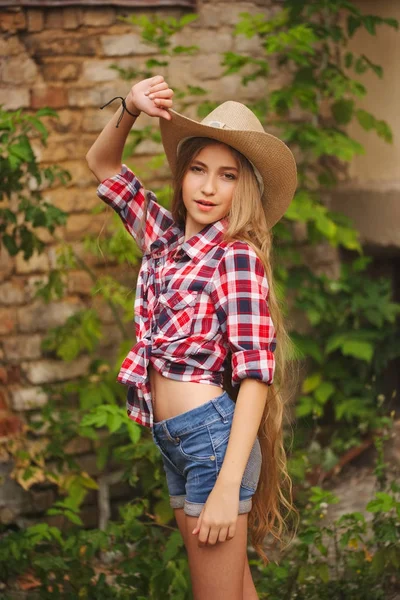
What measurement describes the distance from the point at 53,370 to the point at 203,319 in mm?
2312

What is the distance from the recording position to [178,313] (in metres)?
2.16

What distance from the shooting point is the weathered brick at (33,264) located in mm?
4258

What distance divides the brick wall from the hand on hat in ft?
6.86

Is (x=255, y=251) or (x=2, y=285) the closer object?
(x=255, y=251)

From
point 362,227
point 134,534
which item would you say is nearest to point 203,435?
point 134,534

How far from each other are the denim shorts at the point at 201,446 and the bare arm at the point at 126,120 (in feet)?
2.40

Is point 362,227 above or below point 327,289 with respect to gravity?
above

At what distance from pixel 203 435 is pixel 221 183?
66 centimetres

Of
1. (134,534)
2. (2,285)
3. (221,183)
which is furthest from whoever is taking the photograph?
(2,285)

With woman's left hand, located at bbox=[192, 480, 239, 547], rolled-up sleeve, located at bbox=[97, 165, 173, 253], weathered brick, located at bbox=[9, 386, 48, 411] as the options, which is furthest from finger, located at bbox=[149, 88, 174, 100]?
weathered brick, located at bbox=[9, 386, 48, 411]

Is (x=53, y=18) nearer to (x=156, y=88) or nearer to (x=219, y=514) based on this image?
(x=156, y=88)

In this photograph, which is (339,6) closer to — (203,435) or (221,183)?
(221,183)

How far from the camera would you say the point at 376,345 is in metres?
4.76

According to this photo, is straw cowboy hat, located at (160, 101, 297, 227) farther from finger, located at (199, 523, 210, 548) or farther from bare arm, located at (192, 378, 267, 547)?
finger, located at (199, 523, 210, 548)
